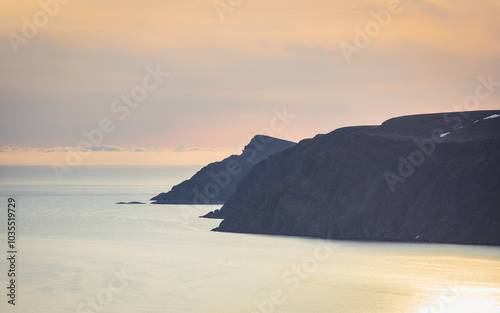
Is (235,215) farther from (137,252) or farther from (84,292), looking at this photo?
(84,292)

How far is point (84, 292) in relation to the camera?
387ft

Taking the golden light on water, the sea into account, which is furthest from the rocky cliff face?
the golden light on water

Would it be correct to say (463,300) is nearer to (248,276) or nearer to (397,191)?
(248,276)

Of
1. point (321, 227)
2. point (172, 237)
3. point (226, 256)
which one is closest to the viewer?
point (226, 256)

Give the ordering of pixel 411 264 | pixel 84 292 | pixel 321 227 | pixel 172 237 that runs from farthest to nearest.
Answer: pixel 172 237 → pixel 321 227 → pixel 411 264 → pixel 84 292

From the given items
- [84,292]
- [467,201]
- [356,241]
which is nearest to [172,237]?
[356,241]

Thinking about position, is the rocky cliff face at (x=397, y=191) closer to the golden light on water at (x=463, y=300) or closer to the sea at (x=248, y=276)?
the sea at (x=248, y=276)

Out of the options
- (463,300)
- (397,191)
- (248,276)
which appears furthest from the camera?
(397,191)

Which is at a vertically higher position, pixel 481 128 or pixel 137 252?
pixel 481 128

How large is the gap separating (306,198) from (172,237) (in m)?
29.9

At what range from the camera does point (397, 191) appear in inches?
7087

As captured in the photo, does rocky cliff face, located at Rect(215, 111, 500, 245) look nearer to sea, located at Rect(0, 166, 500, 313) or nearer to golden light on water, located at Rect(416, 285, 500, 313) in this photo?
sea, located at Rect(0, 166, 500, 313)

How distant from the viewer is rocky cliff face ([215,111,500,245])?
168375 millimetres

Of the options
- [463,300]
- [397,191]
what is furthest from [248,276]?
[397,191]
